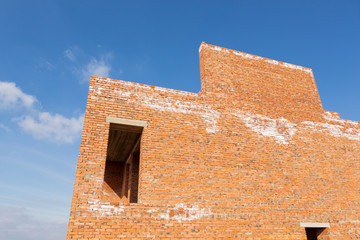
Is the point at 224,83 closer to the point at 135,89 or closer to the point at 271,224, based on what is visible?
the point at 135,89

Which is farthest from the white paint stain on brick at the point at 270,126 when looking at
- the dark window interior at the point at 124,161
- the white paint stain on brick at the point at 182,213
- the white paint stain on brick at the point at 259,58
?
the dark window interior at the point at 124,161

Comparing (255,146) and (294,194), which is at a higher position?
(255,146)

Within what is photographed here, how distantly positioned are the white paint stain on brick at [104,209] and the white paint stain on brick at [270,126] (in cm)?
489

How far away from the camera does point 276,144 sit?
8.49 m

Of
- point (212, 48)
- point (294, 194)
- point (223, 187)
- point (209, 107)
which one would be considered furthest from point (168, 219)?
point (212, 48)

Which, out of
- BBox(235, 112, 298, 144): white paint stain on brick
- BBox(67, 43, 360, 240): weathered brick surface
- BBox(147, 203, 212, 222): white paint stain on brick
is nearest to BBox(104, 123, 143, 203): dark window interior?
BBox(67, 43, 360, 240): weathered brick surface

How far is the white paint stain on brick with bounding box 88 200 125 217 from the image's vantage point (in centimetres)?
576

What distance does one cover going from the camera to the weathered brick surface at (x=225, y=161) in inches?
241

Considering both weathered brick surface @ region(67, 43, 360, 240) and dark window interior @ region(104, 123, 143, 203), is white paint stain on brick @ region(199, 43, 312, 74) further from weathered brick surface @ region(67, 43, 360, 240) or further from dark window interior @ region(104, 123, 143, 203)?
dark window interior @ region(104, 123, 143, 203)

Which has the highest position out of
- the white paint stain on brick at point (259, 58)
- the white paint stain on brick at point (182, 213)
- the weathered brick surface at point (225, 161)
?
the white paint stain on brick at point (259, 58)

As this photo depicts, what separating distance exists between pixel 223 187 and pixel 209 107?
2.63m

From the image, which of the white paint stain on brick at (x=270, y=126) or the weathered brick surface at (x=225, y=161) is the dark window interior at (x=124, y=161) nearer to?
the weathered brick surface at (x=225, y=161)

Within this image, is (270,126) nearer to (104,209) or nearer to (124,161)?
(104,209)

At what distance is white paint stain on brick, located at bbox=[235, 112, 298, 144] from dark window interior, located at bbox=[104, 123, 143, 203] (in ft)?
12.4
